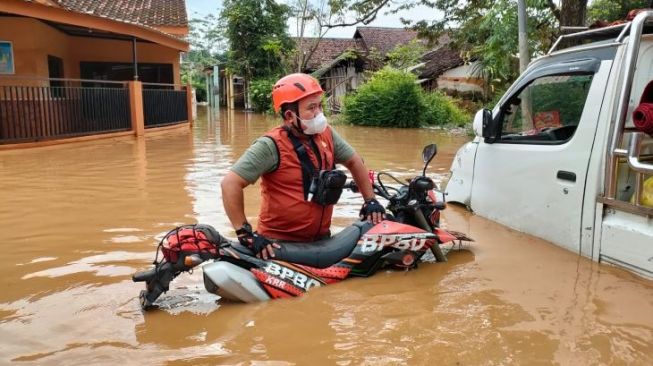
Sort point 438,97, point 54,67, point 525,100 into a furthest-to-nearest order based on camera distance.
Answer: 1. point 438,97
2. point 54,67
3. point 525,100

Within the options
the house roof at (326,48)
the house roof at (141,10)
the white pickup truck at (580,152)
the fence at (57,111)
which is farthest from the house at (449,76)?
the white pickup truck at (580,152)

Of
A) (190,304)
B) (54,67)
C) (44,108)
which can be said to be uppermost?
(54,67)

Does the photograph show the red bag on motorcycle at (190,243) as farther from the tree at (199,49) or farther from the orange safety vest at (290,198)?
the tree at (199,49)

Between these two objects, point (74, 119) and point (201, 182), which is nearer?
point (201, 182)

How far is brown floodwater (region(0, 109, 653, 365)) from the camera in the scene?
10.5 feet

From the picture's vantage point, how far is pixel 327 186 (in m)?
3.83

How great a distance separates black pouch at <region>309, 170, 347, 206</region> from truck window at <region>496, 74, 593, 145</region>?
2.04 meters

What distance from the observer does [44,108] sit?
44.5ft

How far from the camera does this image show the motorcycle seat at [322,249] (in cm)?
Answer: 398

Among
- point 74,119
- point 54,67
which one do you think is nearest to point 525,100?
point 74,119

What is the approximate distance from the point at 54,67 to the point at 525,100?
16.2m

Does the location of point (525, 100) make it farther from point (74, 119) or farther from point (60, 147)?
point (74, 119)

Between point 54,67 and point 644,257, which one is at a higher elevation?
point 54,67

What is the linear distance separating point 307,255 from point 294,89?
45.0 inches
